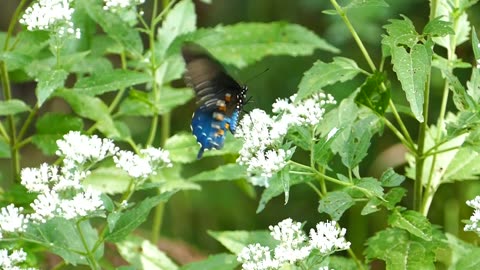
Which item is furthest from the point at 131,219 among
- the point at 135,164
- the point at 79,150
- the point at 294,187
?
the point at 294,187

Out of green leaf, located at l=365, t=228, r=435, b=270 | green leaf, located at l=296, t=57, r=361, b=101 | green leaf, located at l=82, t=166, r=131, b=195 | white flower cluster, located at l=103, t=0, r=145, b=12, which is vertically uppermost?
white flower cluster, located at l=103, t=0, r=145, b=12

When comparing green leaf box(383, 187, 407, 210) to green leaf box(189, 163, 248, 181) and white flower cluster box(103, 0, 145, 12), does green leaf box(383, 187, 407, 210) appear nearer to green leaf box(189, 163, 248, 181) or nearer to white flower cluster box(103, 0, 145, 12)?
green leaf box(189, 163, 248, 181)

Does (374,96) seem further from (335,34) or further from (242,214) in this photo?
(242,214)

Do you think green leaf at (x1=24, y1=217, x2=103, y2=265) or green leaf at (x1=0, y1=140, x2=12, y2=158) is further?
green leaf at (x1=0, y1=140, x2=12, y2=158)

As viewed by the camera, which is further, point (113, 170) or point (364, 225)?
point (364, 225)

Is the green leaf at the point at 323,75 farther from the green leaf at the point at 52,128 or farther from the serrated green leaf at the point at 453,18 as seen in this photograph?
the green leaf at the point at 52,128

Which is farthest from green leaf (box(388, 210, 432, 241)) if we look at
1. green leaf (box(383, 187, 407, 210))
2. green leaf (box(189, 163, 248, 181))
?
green leaf (box(189, 163, 248, 181))

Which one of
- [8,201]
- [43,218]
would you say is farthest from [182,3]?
[43,218]
